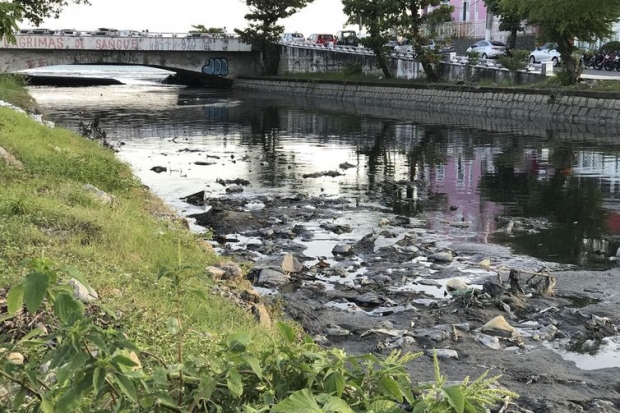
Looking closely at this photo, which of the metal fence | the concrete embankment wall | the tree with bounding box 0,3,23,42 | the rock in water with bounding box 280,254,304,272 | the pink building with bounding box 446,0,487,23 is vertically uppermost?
the pink building with bounding box 446,0,487,23

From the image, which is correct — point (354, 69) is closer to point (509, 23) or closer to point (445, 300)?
point (509, 23)

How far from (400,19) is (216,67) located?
21341mm

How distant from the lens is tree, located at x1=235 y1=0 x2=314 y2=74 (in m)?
58.5

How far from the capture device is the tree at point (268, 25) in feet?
192

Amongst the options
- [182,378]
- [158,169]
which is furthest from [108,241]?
[158,169]

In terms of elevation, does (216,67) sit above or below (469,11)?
below

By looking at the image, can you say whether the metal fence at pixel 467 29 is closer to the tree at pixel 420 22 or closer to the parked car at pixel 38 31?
the tree at pixel 420 22

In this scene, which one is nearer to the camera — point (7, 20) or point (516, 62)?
point (7, 20)

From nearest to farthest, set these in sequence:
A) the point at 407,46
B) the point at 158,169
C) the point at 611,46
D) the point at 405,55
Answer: the point at 158,169, the point at 611,46, the point at 405,55, the point at 407,46

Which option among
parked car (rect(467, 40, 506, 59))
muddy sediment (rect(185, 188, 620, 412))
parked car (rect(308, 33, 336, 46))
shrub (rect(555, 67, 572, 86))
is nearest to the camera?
muddy sediment (rect(185, 188, 620, 412))

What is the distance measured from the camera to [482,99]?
115ft

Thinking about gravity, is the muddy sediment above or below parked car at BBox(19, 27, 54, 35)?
below

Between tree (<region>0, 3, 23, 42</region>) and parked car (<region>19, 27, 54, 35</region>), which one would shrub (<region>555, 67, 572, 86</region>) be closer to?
tree (<region>0, 3, 23, 42</region>)

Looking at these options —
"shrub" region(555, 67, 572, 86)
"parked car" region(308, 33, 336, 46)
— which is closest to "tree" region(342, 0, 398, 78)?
"shrub" region(555, 67, 572, 86)
